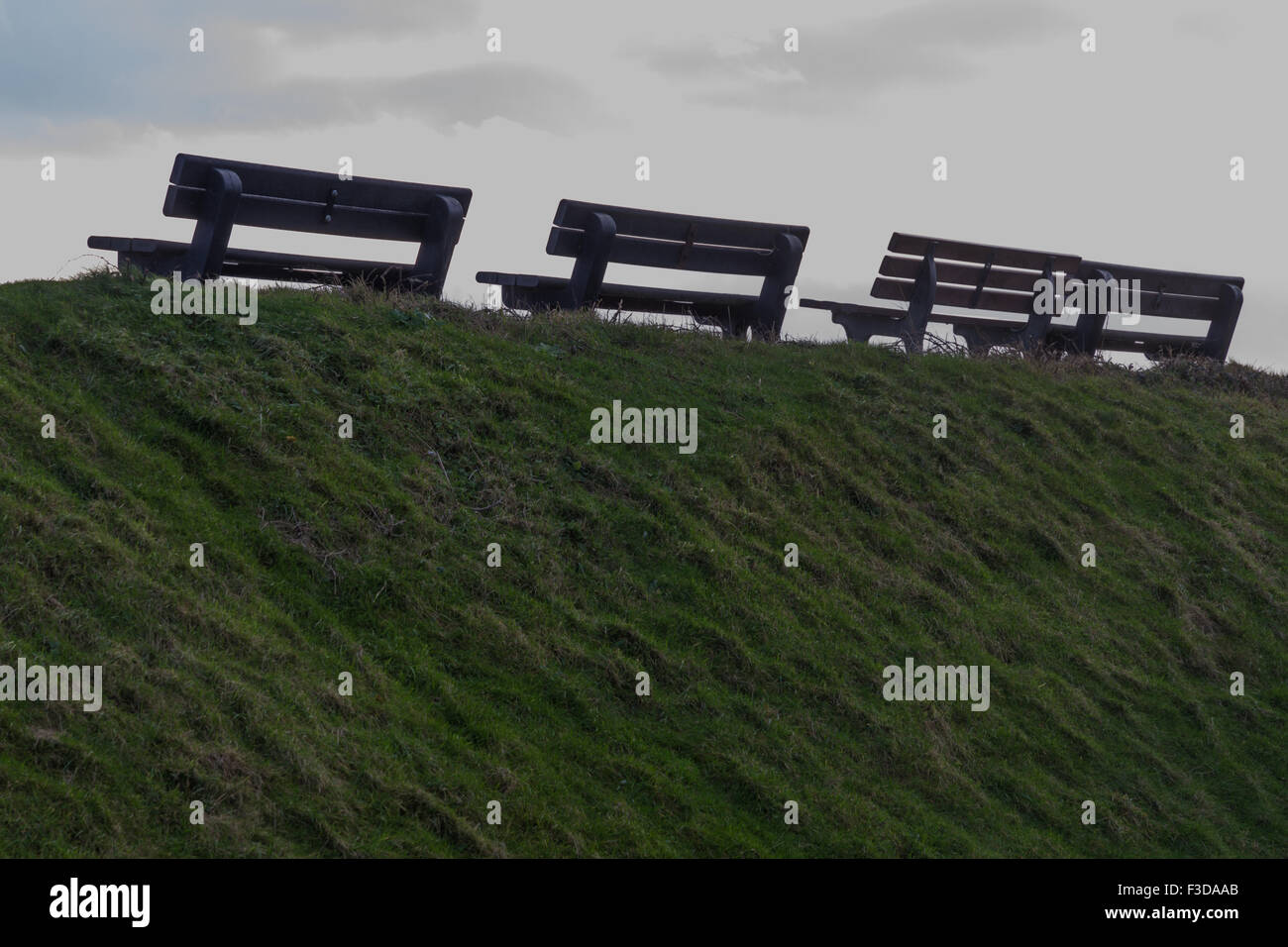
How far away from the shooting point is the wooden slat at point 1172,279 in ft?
43.6

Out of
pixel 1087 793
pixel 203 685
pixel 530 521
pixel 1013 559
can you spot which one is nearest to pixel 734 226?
pixel 1013 559

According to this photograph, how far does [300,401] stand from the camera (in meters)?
7.70

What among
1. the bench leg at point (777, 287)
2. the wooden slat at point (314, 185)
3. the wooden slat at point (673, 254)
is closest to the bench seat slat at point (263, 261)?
the wooden slat at point (314, 185)

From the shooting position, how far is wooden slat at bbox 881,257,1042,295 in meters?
12.2

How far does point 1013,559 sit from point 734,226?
12.6 feet

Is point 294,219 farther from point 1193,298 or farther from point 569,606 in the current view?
point 1193,298

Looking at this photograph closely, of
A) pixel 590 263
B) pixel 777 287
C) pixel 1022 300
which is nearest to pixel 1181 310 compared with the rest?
pixel 1022 300

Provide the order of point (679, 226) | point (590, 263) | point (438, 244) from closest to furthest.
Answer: point (438, 244) → point (590, 263) → point (679, 226)

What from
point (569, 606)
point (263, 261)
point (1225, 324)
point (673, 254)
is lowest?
point (569, 606)

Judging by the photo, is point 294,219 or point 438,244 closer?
point 294,219

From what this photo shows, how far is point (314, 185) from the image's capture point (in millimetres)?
9234

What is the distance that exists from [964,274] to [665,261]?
3.46 m
